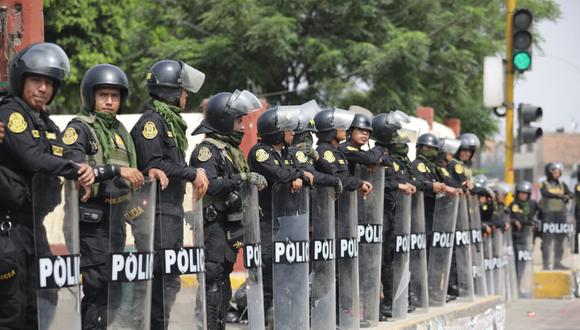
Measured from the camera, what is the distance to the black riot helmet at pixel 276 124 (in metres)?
8.66

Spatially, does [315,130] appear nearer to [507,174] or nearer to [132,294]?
[132,294]

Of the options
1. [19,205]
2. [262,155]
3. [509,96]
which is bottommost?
[19,205]

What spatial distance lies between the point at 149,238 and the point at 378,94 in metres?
17.7

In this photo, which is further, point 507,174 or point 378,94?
point 378,94

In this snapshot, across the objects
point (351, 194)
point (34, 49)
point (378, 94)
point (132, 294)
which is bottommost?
point (132, 294)

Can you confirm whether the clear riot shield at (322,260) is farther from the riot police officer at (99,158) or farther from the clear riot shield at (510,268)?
the clear riot shield at (510,268)

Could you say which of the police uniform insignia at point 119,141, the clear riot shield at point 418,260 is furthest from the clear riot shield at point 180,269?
the clear riot shield at point 418,260

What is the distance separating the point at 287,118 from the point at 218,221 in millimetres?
1373

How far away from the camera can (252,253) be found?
7.63m

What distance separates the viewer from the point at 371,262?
31.4ft

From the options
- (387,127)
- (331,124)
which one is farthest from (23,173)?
(387,127)

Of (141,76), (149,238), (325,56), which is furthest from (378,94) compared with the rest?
(149,238)

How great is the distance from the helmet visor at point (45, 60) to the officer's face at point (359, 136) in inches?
177

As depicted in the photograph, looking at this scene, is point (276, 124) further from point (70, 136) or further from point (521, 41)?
point (521, 41)
